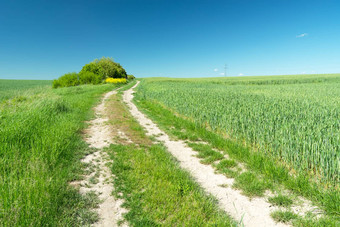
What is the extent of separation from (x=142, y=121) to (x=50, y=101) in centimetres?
551

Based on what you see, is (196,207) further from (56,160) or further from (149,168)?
(56,160)

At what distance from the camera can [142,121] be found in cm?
1089

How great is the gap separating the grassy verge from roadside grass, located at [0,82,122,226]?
32.7 inches

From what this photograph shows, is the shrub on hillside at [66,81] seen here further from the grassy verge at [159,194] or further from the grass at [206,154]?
the grass at [206,154]

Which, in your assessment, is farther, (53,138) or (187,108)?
(187,108)

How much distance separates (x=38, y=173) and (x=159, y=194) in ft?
9.37

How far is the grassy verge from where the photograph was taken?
122 inches

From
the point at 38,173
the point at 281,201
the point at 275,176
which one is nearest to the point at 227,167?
the point at 275,176

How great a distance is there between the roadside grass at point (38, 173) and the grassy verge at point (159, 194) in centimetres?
83

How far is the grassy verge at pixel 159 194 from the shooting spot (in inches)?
122

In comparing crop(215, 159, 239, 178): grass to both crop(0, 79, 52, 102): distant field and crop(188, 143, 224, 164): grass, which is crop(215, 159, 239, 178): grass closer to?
crop(188, 143, 224, 164): grass

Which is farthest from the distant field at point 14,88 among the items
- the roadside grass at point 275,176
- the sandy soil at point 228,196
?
the roadside grass at point 275,176

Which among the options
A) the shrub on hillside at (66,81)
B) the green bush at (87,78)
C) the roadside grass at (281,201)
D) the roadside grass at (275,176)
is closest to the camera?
the roadside grass at (275,176)

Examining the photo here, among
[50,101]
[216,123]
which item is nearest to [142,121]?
[216,123]
